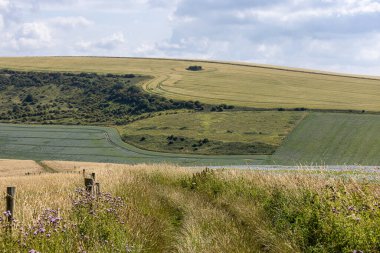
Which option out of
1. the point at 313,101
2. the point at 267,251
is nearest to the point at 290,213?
the point at 267,251

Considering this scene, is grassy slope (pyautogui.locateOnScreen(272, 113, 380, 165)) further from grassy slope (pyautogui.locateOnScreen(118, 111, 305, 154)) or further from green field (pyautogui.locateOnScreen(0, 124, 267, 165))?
green field (pyautogui.locateOnScreen(0, 124, 267, 165))

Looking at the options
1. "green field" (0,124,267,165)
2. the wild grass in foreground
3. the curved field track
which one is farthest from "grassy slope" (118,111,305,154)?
the wild grass in foreground

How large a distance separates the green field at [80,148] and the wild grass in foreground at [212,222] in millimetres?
45677

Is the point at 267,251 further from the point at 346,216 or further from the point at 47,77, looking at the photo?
the point at 47,77

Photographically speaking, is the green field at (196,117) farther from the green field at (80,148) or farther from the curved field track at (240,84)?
the curved field track at (240,84)

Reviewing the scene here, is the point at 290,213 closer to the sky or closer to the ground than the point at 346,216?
closer to the ground

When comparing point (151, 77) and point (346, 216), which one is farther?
point (151, 77)

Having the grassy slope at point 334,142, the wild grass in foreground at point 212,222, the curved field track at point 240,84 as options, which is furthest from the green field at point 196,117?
the wild grass in foreground at point 212,222

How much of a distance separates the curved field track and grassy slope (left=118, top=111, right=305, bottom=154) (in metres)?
11.1

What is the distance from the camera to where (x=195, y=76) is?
144 meters

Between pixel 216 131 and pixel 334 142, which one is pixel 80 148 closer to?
pixel 216 131

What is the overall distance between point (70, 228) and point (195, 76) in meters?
135

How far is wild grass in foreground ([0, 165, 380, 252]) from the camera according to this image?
8.83 metres

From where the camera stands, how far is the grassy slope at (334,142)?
62.6 meters
